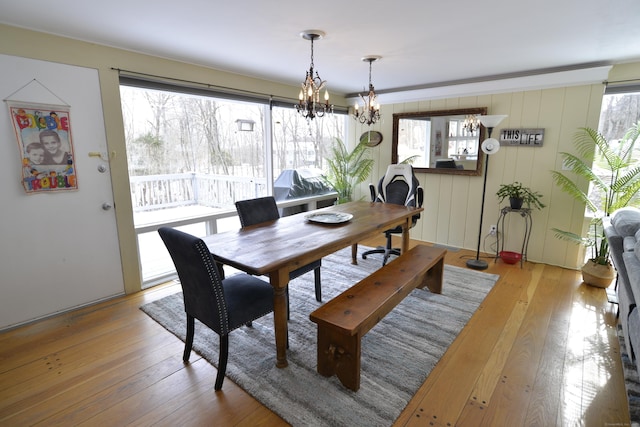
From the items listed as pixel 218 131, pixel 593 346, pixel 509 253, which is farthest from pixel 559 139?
pixel 218 131

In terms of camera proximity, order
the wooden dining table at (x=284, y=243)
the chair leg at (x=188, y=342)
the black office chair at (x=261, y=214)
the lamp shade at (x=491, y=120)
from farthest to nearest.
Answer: the lamp shade at (x=491, y=120) → the black office chair at (x=261, y=214) → the chair leg at (x=188, y=342) → the wooden dining table at (x=284, y=243)

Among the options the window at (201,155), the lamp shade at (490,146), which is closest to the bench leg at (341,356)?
the window at (201,155)

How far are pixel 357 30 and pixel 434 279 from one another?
7.29 ft

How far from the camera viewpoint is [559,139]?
359 centimetres

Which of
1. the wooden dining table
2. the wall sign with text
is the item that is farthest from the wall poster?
the wall sign with text

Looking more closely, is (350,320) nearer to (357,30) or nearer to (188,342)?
(188,342)

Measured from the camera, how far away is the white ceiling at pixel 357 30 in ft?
6.37

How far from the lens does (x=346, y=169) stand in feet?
16.5

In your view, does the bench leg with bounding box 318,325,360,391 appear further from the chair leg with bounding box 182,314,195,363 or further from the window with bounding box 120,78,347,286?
the window with bounding box 120,78,347,286

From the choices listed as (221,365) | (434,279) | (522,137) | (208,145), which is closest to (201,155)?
(208,145)

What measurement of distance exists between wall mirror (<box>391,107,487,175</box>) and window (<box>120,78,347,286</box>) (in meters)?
1.42

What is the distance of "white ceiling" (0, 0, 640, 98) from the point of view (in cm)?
194

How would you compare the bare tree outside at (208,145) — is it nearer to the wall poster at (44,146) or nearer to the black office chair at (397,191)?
the wall poster at (44,146)

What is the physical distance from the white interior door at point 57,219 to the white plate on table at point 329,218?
1.79 m
